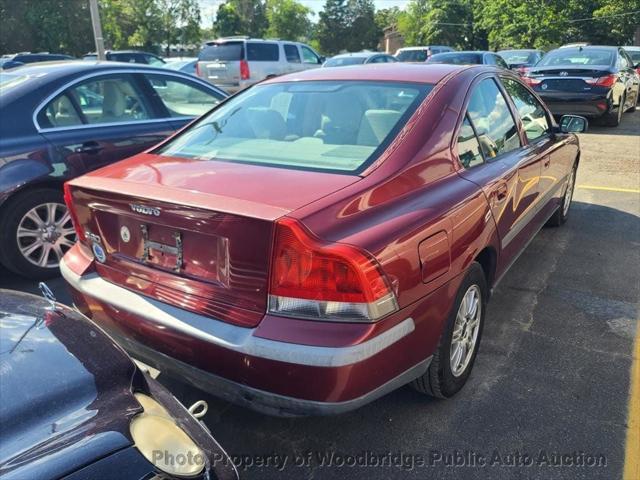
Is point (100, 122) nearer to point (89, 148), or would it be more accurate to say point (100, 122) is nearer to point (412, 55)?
point (89, 148)

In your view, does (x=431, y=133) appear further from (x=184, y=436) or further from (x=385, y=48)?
(x=385, y=48)

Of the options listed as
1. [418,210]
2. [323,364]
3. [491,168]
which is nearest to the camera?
[323,364]

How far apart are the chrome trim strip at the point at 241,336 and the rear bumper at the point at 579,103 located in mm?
10346

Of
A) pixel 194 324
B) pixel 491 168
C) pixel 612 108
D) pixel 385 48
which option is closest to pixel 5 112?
A: pixel 194 324

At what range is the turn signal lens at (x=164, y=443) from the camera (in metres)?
1.49

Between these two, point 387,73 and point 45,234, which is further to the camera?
point 45,234

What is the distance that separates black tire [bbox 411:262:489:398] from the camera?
8.34 ft

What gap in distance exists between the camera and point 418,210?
7.64 ft

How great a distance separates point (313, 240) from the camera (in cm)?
198

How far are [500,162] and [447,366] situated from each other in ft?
4.24

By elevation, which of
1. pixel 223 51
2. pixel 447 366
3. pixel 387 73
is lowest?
pixel 447 366

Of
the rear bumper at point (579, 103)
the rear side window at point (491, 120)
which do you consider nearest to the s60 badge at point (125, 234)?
the rear side window at point (491, 120)

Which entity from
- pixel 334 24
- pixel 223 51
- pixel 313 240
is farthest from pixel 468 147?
pixel 334 24

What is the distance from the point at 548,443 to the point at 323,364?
1270mm
